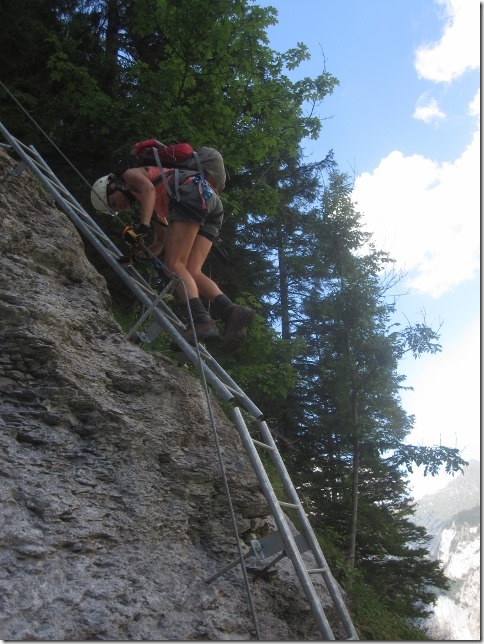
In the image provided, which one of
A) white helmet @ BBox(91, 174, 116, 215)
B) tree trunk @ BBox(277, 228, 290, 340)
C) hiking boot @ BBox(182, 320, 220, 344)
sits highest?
tree trunk @ BBox(277, 228, 290, 340)

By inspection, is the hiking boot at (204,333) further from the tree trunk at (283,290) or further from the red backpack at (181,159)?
the tree trunk at (283,290)

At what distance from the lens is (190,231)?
4617mm

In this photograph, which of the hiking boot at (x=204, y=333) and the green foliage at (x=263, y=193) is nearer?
the hiking boot at (x=204, y=333)

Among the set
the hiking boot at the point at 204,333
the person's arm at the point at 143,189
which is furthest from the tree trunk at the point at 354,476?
the person's arm at the point at 143,189

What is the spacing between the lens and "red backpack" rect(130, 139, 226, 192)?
4789 mm

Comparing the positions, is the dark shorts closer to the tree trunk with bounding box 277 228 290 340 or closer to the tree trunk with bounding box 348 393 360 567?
the tree trunk with bounding box 348 393 360 567

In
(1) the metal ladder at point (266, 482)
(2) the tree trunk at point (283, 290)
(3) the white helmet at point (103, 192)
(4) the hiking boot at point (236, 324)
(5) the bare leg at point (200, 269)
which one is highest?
(2) the tree trunk at point (283, 290)

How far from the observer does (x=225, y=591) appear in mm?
3160

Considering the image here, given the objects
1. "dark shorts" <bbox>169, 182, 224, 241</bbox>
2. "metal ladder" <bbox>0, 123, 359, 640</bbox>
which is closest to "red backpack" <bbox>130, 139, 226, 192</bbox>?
"dark shorts" <bbox>169, 182, 224, 241</bbox>

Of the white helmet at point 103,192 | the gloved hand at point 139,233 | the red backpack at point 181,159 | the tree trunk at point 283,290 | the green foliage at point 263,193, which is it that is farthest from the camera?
the tree trunk at point 283,290

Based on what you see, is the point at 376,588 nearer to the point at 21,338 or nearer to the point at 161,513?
the point at 161,513

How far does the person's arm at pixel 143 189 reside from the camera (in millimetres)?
4477

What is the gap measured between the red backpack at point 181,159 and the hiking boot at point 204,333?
1319 mm

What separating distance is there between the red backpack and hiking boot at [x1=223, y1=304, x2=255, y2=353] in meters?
1.22
